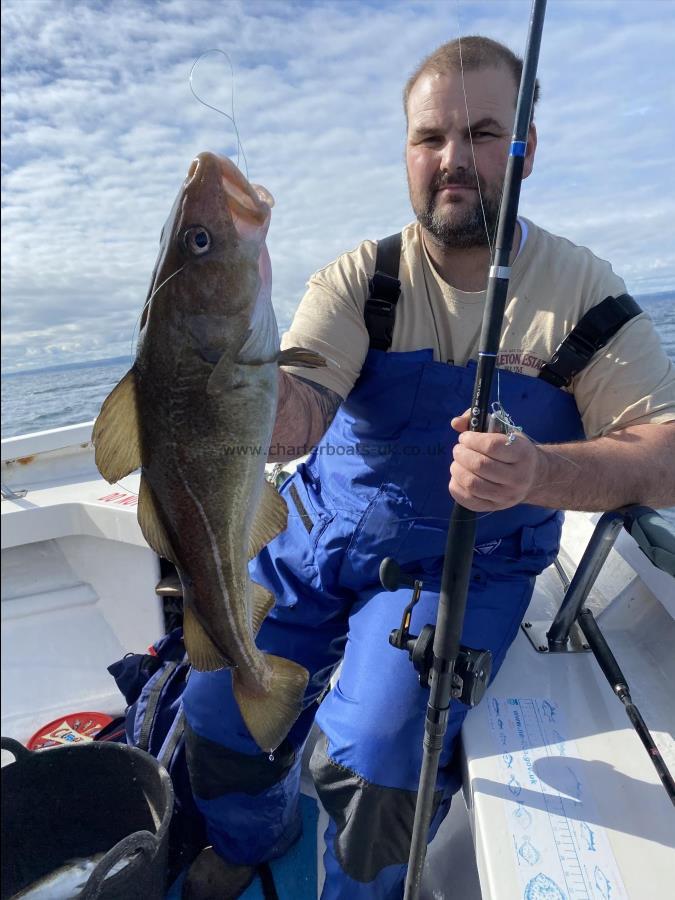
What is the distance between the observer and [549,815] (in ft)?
5.15

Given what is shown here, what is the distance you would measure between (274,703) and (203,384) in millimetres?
998

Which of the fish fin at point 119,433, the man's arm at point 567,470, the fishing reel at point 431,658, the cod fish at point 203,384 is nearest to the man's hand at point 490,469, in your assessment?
the man's arm at point 567,470

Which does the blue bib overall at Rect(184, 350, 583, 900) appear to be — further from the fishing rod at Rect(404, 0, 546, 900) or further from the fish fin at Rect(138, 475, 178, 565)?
the fish fin at Rect(138, 475, 178, 565)

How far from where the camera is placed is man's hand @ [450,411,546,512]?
62.2 inches

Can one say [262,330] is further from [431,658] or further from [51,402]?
[51,402]

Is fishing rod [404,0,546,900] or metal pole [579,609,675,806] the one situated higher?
fishing rod [404,0,546,900]

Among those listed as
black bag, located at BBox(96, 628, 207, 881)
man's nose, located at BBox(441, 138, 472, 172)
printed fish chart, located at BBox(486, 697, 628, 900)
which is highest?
man's nose, located at BBox(441, 138, 472, 172)

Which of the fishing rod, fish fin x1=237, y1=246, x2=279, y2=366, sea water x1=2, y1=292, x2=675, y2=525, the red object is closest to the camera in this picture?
fish fin x1=237, y1=246, x2=279, y2=366

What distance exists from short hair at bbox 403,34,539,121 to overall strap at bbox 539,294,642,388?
2.80 ft

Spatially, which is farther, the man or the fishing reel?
the man

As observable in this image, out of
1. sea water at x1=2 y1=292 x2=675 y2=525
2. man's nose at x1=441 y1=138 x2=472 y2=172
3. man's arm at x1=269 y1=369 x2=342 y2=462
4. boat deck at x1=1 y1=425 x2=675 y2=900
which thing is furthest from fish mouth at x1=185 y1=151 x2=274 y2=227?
sea water at x1=2 y1=292 x2=675 y2=525

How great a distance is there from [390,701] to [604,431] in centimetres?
122

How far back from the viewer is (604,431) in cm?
223

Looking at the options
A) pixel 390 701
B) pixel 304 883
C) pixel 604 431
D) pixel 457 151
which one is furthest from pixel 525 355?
pixel 304 883
